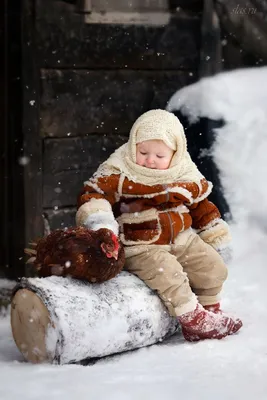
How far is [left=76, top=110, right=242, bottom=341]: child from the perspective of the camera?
3.88m

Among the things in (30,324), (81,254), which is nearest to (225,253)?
(81,254)

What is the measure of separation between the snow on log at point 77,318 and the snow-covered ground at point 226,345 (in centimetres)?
7

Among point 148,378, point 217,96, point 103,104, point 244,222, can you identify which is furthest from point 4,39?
point 148,378

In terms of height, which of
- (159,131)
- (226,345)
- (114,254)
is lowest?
(226,345)

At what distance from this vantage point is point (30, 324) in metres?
3.54

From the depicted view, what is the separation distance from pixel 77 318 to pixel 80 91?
1.84 meters

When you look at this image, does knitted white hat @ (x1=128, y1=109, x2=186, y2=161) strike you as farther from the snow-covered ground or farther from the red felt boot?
the snow-covered ground

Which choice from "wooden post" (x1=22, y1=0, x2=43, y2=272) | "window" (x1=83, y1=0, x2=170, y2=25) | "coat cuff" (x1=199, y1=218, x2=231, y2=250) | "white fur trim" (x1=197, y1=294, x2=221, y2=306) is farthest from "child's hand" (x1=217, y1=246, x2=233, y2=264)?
"window" (x1=83, y1=0, x2=170, y2=25)

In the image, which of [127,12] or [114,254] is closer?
[114,254]

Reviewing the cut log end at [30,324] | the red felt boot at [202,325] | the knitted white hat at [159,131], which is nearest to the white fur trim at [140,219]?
the knitted white hat at [159,131]

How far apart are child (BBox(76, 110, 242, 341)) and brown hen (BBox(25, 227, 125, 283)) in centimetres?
13

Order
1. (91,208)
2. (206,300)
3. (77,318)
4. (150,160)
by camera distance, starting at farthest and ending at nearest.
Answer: (206,300) → (150,160) → (91,208) → (77,318)

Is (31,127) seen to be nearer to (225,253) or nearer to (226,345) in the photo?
(225,253)

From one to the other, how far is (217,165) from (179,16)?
3.24 ft
